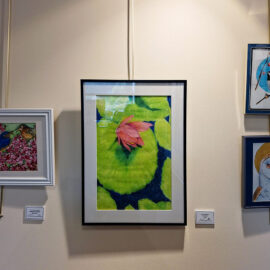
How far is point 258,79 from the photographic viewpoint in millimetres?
1245

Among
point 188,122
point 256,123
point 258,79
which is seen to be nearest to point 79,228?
point 188,122

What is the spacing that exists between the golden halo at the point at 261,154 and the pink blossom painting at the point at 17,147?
3.72 ft

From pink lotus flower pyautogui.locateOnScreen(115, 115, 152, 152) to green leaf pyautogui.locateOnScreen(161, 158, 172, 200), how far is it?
16cm

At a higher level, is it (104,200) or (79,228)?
(104,200)

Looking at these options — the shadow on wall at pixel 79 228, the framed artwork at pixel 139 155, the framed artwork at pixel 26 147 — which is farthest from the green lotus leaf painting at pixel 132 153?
the framed artwork at pixel 26 147

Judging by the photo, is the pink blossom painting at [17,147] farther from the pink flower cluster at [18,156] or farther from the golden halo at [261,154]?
the golden halo at [261,154]

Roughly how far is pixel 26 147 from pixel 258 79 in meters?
1.25

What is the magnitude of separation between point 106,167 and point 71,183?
0.69ft

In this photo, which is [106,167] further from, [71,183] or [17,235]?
[17,235]

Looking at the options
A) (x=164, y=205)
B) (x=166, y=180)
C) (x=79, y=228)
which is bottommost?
(x=79, y=228)

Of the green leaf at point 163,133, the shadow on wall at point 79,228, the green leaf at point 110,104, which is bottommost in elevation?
the shadow on wall at point 79,228

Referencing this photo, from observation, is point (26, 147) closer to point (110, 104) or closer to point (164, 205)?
point (110, 104)

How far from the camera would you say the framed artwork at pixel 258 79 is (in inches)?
48.8

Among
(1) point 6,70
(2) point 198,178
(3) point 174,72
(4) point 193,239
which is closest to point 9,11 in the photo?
(1) point 6,70
